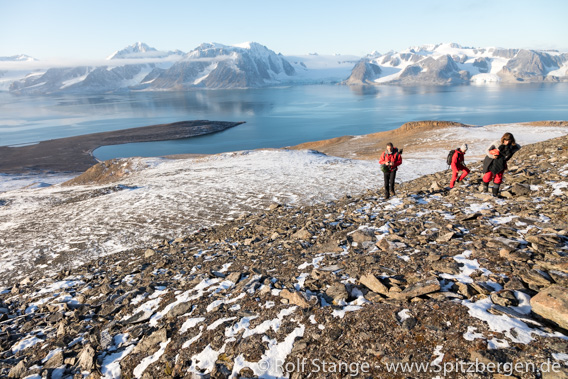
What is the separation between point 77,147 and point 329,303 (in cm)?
9260

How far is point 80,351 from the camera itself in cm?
486

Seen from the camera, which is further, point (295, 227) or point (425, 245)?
point (295, 227)

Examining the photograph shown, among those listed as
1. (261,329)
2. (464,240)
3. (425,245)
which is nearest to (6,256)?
(261,329)

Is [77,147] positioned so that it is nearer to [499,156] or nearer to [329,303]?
[329,303]

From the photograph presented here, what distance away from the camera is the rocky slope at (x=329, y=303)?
3.72 meters

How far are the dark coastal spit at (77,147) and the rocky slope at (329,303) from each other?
65239 millimetres

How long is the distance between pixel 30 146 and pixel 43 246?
92.4 metres

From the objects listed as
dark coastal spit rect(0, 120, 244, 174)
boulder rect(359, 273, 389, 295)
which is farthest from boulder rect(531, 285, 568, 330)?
dark coastal spit rect(0, 120, 244, 174)

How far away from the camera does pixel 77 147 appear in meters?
76.2

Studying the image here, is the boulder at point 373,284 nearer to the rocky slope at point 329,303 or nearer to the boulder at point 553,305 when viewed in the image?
the rocky slope at point 329,303

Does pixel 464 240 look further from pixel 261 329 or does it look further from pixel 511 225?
pixel 261 329

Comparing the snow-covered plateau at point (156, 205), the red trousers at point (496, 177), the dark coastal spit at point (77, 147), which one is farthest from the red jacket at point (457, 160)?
the dark coastal spit at point (77, 147)

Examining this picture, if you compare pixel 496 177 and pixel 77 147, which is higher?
pixel 496 177

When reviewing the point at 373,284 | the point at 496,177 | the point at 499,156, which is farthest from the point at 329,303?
the point at 499,156
